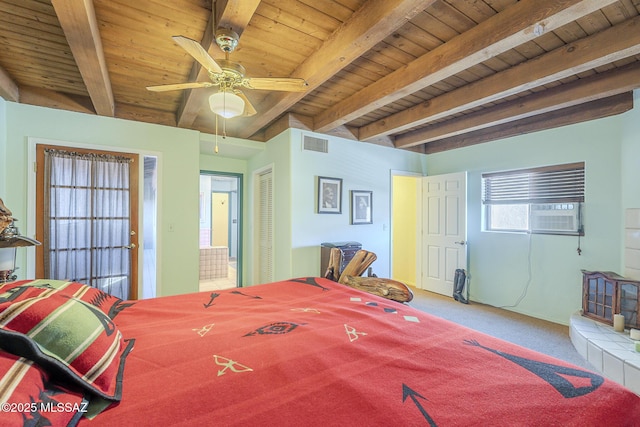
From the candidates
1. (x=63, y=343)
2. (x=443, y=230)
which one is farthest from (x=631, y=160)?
(x=63, y=343)

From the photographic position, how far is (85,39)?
6.20 ft

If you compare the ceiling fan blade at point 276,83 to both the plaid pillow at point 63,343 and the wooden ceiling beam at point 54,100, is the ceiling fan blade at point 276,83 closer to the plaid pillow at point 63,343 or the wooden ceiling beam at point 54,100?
the plaid pillow at point 63,343

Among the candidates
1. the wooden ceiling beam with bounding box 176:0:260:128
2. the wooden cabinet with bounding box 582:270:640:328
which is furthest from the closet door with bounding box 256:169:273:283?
the wooden cabinet with bounding box 582:270:640:328

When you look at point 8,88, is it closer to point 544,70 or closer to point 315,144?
point 315,144

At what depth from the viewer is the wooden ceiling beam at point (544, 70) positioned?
6.42 feet

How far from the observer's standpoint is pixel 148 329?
135 centimetres

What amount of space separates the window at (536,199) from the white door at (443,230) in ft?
1.20

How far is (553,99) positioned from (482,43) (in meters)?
1.62

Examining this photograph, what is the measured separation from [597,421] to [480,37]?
2.20 metres

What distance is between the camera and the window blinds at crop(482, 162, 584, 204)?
3.39 meters

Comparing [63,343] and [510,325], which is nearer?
[63,343]

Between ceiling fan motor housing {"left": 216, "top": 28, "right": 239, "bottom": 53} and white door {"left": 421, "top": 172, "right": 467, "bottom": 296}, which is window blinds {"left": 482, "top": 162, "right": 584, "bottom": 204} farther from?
ceiling fan motor housing {"left": 216, "top": 28, "right": 239, "bottom": 53}

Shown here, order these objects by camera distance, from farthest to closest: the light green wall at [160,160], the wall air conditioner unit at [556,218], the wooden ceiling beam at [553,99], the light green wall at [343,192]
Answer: the light green wall at [343,192] < the wall air conditioner unit at [556,218] < the light green wall at [160,160] < the wooden ceiling beam at [553,99]

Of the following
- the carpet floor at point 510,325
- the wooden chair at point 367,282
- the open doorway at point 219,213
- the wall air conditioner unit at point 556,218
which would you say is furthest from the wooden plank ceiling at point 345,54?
the open doorway at point 219,213
